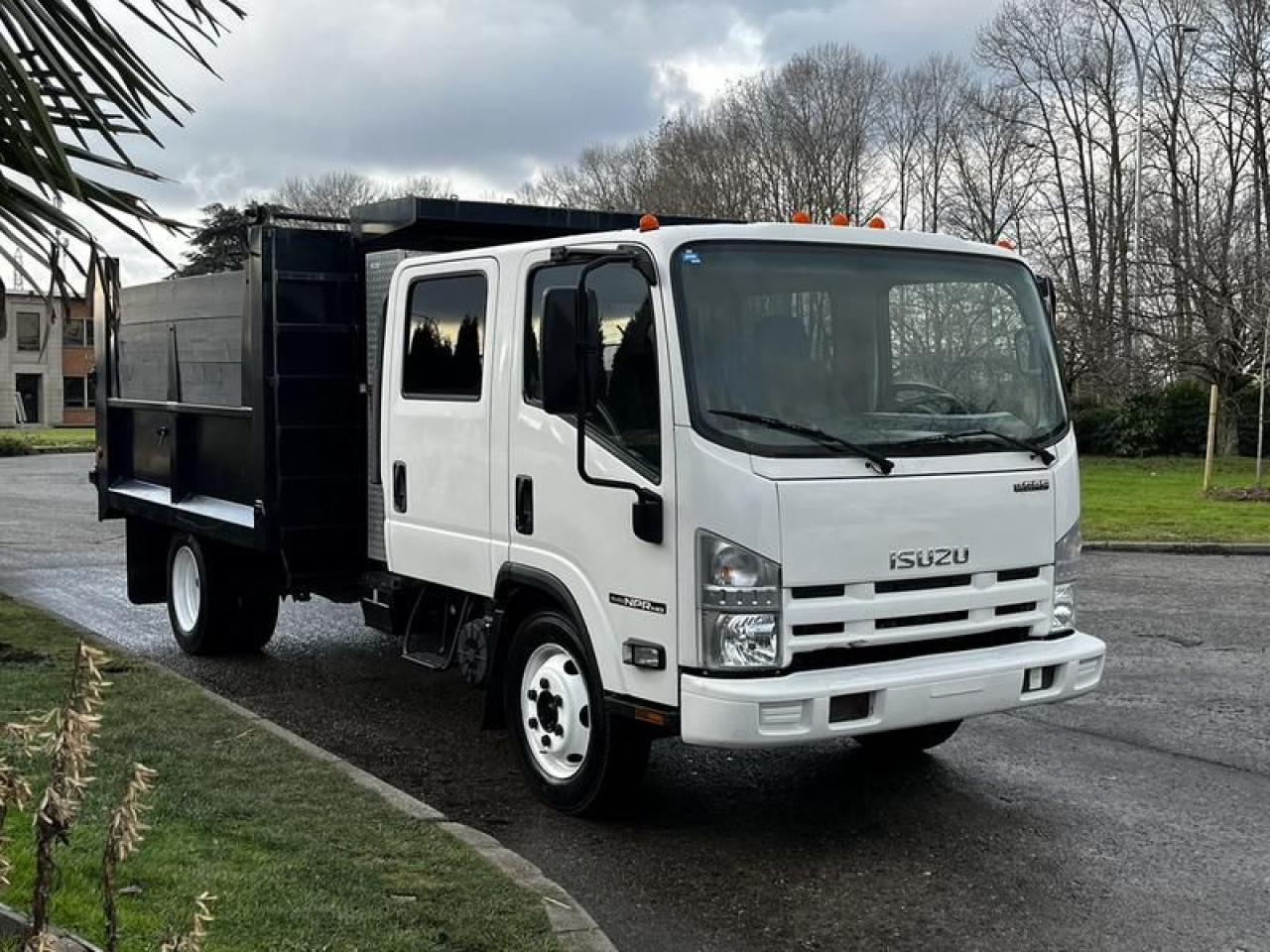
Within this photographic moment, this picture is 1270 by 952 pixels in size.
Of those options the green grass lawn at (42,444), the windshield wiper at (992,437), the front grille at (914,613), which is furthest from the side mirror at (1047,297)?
the green grass lawn at (42,444)

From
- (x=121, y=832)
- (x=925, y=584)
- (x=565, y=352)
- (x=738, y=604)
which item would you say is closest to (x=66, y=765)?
(x=121, y=832)

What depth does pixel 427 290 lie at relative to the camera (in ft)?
21.9

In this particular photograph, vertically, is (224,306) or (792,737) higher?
(224,306)

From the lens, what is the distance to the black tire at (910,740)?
22.2 ft

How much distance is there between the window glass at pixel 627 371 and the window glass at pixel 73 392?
74.8 m

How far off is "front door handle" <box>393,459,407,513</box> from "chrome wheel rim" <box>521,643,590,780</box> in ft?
4.33

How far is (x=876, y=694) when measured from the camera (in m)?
5.13

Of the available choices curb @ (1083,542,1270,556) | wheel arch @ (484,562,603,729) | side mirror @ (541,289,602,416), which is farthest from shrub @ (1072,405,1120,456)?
side mirror @ (541,289,602,416)

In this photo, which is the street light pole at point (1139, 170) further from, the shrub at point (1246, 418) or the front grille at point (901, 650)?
A: the front grille at point (901, 650)

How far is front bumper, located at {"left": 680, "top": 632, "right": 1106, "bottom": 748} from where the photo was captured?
195 inches

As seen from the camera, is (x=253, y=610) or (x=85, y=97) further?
(x=253, y=610)

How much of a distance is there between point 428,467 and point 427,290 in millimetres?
836

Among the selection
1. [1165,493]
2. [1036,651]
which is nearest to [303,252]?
[1036,651]

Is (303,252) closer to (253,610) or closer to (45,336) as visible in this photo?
(253,610)
